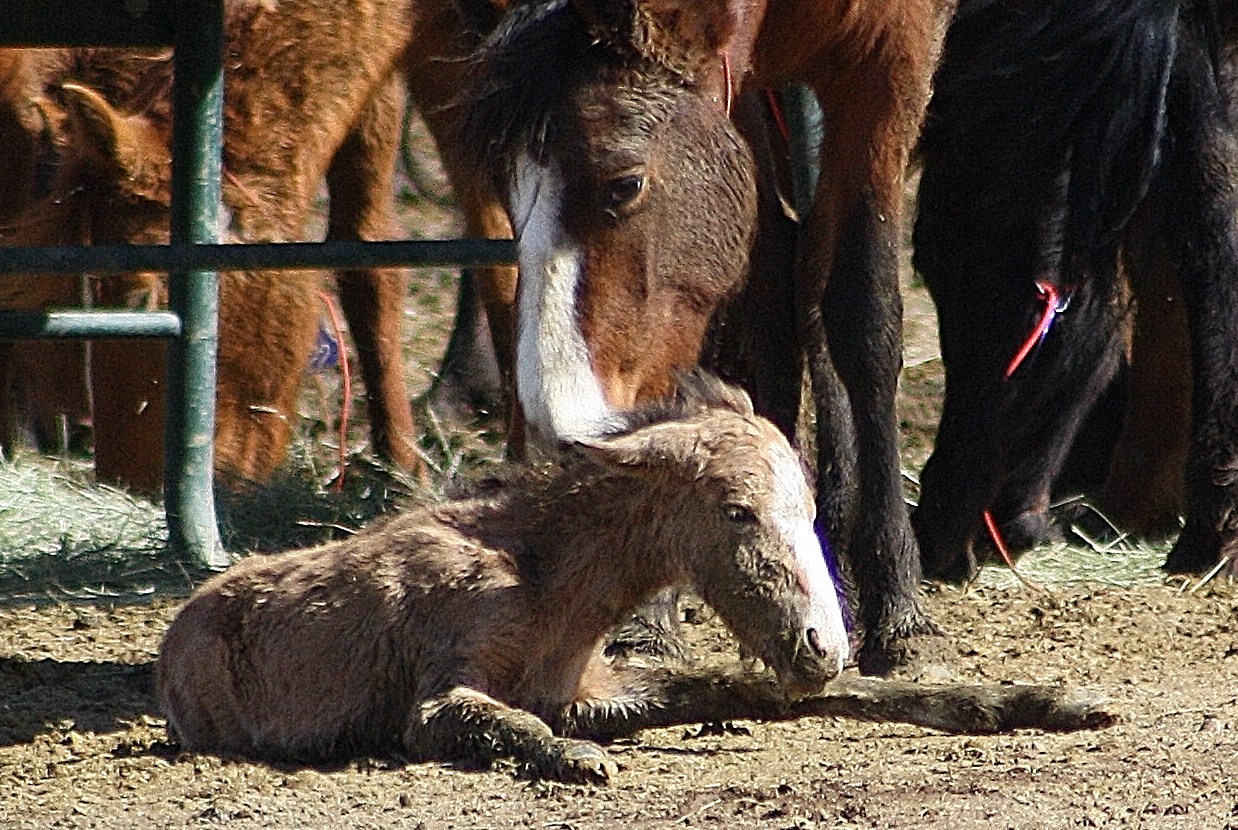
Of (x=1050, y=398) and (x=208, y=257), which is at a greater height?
(x=208, y=257)

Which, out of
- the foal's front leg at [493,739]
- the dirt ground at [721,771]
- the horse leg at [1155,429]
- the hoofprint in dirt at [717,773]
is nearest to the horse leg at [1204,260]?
the horse leg at [1155,429]

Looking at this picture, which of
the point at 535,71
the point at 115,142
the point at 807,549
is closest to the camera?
the point at 807,549

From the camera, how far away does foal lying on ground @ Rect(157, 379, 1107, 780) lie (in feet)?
10.2

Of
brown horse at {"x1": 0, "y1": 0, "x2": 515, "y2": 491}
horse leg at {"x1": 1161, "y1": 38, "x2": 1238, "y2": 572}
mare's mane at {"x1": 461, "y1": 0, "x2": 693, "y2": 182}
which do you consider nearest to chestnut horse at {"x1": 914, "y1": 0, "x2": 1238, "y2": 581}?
horse leg at {"x1": 1161, "y1": 38, "x2": 1238, "y2": 572}

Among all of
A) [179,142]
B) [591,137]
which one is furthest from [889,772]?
[179,142]

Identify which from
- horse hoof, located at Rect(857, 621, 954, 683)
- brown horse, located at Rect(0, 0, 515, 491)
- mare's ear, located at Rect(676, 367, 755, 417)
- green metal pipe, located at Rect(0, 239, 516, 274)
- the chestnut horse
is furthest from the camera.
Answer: brown horse, located at Rect(0, 0, 515, 491)

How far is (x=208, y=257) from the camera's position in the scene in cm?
462

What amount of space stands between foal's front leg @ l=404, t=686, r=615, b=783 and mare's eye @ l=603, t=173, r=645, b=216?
2.99ft

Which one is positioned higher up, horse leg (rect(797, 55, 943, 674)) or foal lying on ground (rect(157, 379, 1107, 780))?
horse leg (rect(797, 55, 943, 674))

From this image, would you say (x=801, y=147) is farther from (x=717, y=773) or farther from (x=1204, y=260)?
(x=717, y=773)

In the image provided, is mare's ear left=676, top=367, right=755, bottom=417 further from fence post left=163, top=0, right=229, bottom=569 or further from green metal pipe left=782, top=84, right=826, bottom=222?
fence post left=163, top=0, right=229, bottom=569

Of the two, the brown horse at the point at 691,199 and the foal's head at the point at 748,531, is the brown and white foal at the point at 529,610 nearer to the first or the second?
the foal's head at the point at 748,531

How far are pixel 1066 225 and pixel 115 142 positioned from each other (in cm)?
233

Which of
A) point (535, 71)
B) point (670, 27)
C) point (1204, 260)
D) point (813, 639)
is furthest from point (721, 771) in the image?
point (1204, 260)
